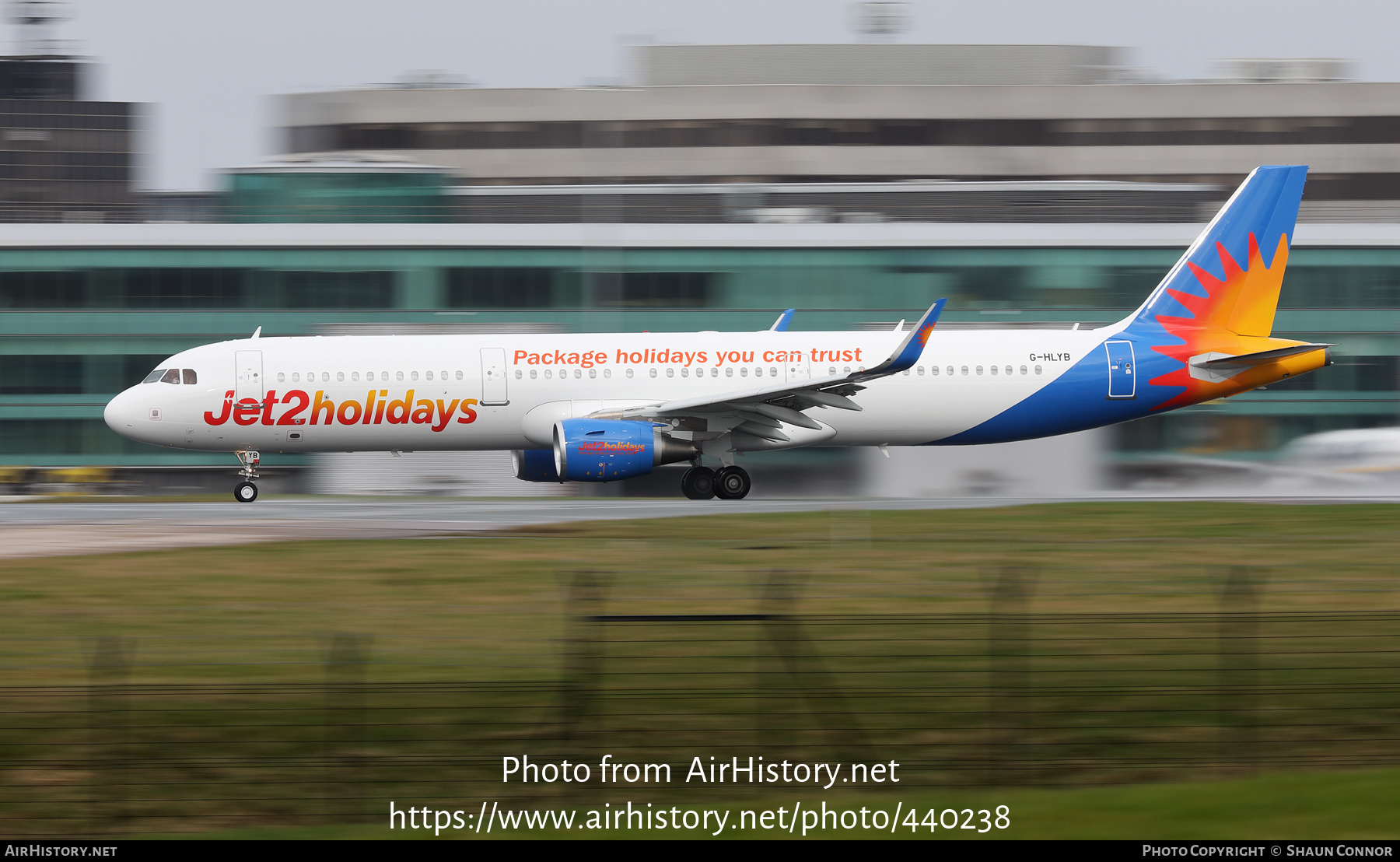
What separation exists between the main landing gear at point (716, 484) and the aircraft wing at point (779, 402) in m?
0.90

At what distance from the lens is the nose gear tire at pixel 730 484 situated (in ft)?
96.3

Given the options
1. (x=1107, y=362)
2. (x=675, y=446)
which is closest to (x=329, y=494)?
(x=675, y=446)

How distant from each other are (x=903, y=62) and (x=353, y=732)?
6708 centimetres

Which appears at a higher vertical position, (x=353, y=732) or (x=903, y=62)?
(x=903, y=62)

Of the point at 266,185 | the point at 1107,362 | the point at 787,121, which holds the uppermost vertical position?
the point at 787,121

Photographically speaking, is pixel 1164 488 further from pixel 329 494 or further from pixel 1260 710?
pixel 1260 710

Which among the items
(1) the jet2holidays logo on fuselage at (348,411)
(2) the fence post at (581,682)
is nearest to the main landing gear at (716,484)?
(1) the jet2holidays logo on fuselage at (348,411)

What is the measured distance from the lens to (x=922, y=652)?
10.9 metres

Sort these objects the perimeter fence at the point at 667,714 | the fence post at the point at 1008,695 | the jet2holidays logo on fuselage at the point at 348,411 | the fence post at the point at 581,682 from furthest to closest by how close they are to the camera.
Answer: the jet2holidays logo on fuselage at the point at 348,411 → the fence post at the point at 581,682 → the fence post at the point at 1008,695 → the perimeter fence at the point at 667,714

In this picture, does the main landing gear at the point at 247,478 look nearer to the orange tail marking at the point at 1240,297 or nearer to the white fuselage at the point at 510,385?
the white fuselage at the point at 510,385

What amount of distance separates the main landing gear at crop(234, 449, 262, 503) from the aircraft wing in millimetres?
6843

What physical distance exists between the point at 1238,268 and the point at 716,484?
36.6ft

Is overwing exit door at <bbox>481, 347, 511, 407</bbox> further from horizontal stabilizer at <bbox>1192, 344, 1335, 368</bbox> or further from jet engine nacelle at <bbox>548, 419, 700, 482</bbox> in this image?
horizontal stabilizer at <bbox>1192, 344, 1335, 368</bbox>

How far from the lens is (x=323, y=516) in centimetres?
2525
